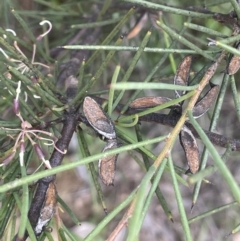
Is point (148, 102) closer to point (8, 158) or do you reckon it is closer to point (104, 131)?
point (104, 131)

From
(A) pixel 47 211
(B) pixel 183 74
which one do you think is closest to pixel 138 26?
(B) pixel 183 74

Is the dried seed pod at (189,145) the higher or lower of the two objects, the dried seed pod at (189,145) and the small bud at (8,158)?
the higher

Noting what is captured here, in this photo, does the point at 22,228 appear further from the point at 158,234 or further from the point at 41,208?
the point at 158,234

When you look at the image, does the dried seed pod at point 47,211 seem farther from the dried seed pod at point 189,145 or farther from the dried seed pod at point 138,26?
the dried seed pod at point 138,26

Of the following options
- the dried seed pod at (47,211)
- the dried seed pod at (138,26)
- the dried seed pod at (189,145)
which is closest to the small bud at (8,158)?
the dried seed pod at (47,211)

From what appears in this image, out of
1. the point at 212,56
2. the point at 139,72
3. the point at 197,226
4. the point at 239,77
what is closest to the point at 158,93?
the point at 139,72
